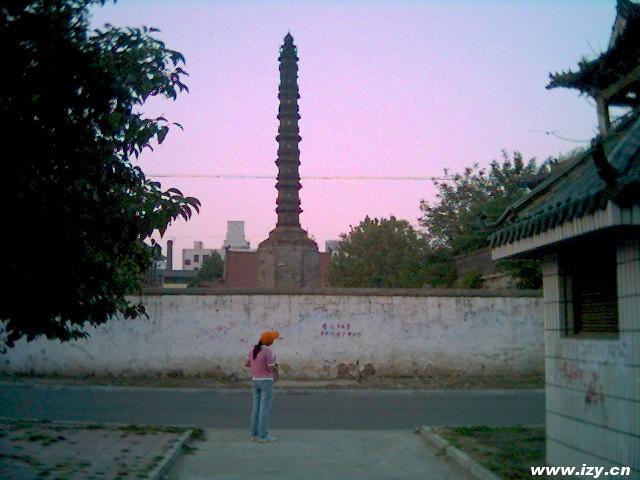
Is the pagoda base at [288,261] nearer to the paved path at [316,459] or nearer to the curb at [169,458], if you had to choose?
the paved path at [316,459]

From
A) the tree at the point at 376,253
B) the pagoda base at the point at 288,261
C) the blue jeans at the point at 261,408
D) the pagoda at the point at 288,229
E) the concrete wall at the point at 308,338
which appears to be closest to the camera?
the blue jeans at the point at 261,408

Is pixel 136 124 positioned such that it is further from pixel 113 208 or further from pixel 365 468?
pixel 365 468

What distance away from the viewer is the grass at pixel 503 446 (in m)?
8.28

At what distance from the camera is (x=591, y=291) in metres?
7.05

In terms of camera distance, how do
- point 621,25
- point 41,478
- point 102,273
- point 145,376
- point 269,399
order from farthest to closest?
point 145,376, point 269,399, point 621,25, point 41,478, point 102,273

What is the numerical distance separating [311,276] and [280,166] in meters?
6.06

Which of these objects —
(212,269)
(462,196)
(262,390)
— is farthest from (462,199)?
(212,269)

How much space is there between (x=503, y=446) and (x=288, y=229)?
89.8 feet

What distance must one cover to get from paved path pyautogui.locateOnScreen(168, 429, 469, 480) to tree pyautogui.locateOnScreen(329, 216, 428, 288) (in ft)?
92.7

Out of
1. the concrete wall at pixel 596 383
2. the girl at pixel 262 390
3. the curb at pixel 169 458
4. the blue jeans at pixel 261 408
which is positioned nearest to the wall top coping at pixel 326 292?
the girl at pixel 262 390

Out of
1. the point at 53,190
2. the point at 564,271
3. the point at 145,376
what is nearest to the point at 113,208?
the point at 53,190

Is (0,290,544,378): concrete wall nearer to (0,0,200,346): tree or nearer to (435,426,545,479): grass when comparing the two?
(435,426,545,479): grass

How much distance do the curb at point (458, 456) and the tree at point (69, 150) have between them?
477 cm

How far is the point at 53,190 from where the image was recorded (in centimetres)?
558
